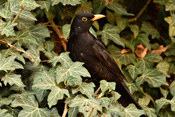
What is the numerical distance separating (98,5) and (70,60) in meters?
0.82

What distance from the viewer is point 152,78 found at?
296cm

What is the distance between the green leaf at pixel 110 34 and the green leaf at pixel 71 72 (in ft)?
2.36

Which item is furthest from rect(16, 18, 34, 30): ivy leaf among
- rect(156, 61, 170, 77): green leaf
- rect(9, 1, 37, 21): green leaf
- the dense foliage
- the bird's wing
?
rect(156, 61, 170, 77): green leaf

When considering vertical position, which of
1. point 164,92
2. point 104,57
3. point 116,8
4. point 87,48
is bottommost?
point 164,92

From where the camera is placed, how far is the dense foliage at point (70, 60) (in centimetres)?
218

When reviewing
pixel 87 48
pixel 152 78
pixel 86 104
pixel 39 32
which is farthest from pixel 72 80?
pixel 152 78

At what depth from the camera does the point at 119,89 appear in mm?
2830

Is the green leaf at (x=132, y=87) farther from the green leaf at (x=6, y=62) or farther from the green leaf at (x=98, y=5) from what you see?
the green leaf at (x=6, y=62)

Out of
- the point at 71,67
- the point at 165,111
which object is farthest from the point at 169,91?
the point at 71,67

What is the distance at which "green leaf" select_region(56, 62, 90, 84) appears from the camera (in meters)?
2.18

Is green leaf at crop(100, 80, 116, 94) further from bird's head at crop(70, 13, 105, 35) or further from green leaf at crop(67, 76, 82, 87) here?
A: bird's head at crop(70, 13, 105, 35)

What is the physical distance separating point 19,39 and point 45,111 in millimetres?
632

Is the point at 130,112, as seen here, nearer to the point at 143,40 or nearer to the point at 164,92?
the point at 164,92

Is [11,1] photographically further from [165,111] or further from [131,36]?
[165,111]
